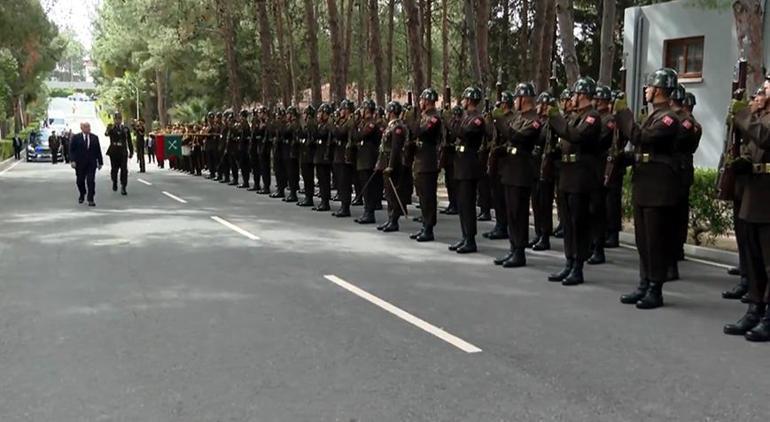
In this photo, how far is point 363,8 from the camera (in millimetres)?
37344

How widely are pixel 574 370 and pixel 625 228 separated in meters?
7.36

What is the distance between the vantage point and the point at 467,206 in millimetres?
10414

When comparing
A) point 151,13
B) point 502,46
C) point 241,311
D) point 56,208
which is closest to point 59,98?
point 151,13

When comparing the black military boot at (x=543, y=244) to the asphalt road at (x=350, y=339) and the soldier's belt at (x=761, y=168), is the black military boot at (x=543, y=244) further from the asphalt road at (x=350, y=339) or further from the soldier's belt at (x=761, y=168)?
the soldier's belt at (x=761, y=168)

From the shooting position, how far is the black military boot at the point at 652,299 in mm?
7188

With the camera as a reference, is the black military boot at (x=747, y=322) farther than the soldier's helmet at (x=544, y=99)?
No

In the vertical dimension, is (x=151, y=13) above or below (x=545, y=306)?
above

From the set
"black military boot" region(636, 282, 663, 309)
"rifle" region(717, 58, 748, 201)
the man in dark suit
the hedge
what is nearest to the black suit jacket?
the man in dark suit

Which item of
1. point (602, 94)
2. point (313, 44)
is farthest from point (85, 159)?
point (602, 94)

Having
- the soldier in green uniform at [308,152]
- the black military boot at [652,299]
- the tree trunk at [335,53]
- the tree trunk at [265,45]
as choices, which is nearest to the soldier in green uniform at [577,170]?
the black military boot at [652,299]

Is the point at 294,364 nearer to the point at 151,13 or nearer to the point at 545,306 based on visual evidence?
the point at 545,306

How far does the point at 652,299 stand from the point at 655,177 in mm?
1107

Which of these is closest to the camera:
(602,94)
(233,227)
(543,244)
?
(602,94)

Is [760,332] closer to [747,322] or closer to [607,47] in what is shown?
[747,322]
